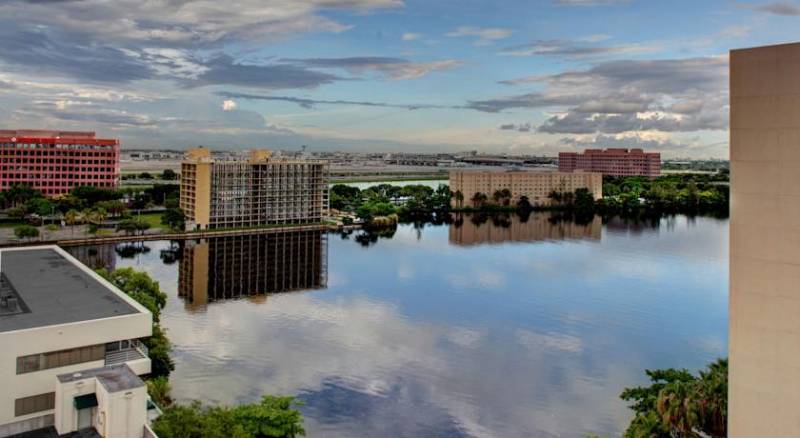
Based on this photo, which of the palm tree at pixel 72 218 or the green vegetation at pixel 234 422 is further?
the palm tree at pixel 72 218

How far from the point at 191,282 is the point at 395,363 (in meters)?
5.63

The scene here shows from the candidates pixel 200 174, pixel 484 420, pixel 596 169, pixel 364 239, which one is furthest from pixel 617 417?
pixel 596 169

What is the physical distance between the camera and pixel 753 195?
2.28 metres

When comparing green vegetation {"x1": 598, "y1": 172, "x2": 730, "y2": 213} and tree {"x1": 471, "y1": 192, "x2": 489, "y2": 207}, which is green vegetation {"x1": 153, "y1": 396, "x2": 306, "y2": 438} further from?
green vegetation {"x1": 598, "y1": 172, "x2": 730, "y2": 213}

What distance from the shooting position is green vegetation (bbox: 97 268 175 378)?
603cm

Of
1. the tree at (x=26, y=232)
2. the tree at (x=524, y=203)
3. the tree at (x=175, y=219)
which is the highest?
the tree at (x=524, y=203)

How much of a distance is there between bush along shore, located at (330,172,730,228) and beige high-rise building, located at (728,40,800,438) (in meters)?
19.7

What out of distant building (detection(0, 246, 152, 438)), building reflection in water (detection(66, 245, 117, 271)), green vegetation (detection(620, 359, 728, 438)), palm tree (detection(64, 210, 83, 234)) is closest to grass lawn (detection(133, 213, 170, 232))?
palm tree (detection(64, 210, 83, 234))

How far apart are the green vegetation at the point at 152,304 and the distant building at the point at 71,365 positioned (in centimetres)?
85

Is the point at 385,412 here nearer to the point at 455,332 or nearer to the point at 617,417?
the point at 617,417

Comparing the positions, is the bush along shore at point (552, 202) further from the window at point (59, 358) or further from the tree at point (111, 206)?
the window at point (59, 358)

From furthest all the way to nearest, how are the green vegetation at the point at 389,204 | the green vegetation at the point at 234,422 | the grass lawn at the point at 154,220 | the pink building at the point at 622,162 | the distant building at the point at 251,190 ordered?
the pink building at the point at 622,162 < the green vegetation at the point at 389,204 < the distant building at the point at 251,190 < the grass lawn at the point at 154,220 < the green vegetation at the point at 234,422

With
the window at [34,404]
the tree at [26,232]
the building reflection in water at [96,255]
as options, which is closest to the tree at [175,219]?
the building reflection in water at [96,255]

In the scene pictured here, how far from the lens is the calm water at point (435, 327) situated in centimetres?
583
